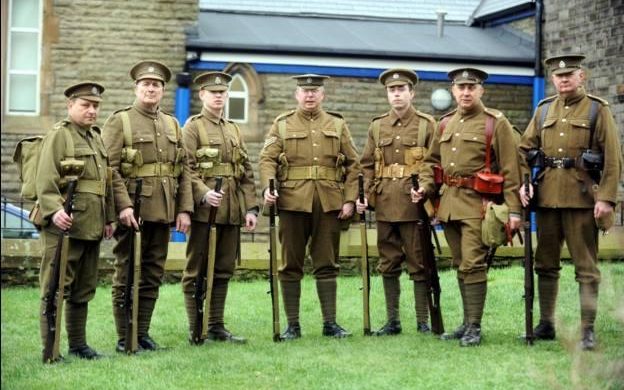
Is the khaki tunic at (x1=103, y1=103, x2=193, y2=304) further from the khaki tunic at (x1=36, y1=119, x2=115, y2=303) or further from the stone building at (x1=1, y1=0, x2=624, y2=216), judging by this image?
the stone building at (x1=1, y1=0, x2=624, y2=216)

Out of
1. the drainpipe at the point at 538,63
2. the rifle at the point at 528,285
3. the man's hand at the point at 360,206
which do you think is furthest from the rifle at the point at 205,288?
the drainpipe at the point at 538,63

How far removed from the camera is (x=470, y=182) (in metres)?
8.85

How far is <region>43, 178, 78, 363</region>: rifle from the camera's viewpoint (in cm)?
795

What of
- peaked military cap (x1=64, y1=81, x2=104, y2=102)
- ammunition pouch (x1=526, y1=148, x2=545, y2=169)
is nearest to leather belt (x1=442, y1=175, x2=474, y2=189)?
ammunition pouch (x1=526, y1=148, x2=545, y2=169)

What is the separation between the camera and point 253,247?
13781 millimetres

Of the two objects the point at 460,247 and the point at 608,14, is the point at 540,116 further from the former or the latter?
the point at 608,14

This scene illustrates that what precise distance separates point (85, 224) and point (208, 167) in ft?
4.64

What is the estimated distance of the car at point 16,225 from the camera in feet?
46.9

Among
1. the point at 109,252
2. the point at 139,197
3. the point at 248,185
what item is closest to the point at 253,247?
the point at 109,252

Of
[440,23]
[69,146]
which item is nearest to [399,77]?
[69,146]

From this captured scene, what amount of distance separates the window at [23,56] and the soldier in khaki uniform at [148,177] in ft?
37.0

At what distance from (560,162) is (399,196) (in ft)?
4.78

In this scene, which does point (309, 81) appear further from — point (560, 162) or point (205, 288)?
point (560, 162)

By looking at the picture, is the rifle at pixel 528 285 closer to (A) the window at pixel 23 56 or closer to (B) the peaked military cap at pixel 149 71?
(B) the peaked military cap at pixel 149 71
